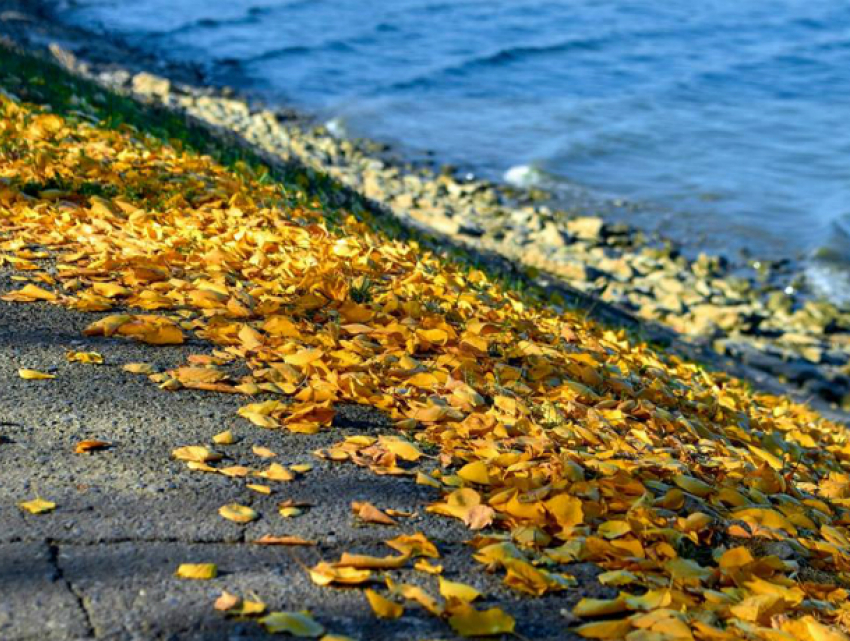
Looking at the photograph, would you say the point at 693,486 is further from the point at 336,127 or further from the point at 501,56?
the point at 501,56

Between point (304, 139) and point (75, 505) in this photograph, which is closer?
point (75, 505)

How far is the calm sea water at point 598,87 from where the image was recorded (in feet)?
39.0

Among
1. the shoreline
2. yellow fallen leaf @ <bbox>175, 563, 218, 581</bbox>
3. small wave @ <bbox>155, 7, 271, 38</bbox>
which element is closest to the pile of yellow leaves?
yellow fallen leaf @ <bbox>175, 563, 218, 581</bbox>

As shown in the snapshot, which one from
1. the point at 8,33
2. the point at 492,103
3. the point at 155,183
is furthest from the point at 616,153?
the point at 155,183

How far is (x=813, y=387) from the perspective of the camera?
23.6ft

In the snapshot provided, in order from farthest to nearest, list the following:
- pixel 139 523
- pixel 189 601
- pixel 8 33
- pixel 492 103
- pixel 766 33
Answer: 1. pixel 766 33
2. pixel 492 103
3. pixel 8 33
4. pixel 139 523
5. pixel 189 601

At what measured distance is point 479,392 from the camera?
125 inches

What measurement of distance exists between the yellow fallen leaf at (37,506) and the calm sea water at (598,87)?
323 inches

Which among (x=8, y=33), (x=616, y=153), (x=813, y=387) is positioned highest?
(x=8, y=33)

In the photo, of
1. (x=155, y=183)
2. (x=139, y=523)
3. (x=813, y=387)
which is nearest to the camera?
(x=139, y=523)

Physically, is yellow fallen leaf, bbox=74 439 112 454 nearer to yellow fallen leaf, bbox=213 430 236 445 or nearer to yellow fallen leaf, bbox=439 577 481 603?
yellow fallen leaf, bbox=213 430 236 445

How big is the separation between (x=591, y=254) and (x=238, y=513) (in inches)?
286

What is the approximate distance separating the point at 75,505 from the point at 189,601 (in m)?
0.49

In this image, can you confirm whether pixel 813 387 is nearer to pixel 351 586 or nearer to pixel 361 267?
pixel 361 267
